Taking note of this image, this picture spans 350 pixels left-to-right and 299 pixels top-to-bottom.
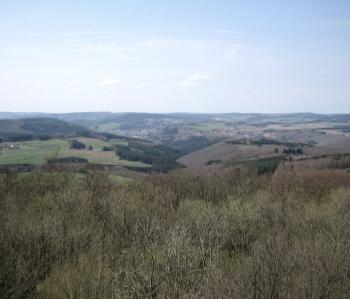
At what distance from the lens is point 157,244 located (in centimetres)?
2283

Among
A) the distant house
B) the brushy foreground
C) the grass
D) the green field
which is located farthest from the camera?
the distant house

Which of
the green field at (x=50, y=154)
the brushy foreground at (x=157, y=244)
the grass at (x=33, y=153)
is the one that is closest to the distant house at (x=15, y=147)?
the green field at (x=50, y=154)

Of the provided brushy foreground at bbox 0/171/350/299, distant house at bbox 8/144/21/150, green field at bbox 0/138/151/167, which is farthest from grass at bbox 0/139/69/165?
brushy foreground at bbox 0/171/350/299

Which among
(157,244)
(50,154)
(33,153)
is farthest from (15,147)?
(157,244)

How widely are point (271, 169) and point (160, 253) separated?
325 ft

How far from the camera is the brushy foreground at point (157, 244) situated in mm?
15602

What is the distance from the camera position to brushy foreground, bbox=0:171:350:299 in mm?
15602

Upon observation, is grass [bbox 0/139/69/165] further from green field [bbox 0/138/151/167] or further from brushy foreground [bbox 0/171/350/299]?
brushy foreground [bbox 0/171/350/299]

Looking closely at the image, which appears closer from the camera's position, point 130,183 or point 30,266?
point 30,266

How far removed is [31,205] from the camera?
123 ft

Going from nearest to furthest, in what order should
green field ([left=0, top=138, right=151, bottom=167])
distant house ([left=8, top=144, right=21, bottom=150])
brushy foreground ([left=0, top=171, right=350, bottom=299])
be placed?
brushy foreground ([left=0, top=171, right=350, bottom=299]) < green field ([left=0, top=138, right=151, bottom=167]) < distant house ([left=8, top=144, right=21, bottom=150])

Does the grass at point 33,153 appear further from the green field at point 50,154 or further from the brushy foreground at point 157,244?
the brushy foreground at point 157,244

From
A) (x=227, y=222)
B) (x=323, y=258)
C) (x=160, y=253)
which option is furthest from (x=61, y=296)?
(x=227, y=222)

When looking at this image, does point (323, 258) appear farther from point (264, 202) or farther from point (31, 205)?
point (264, 202)
